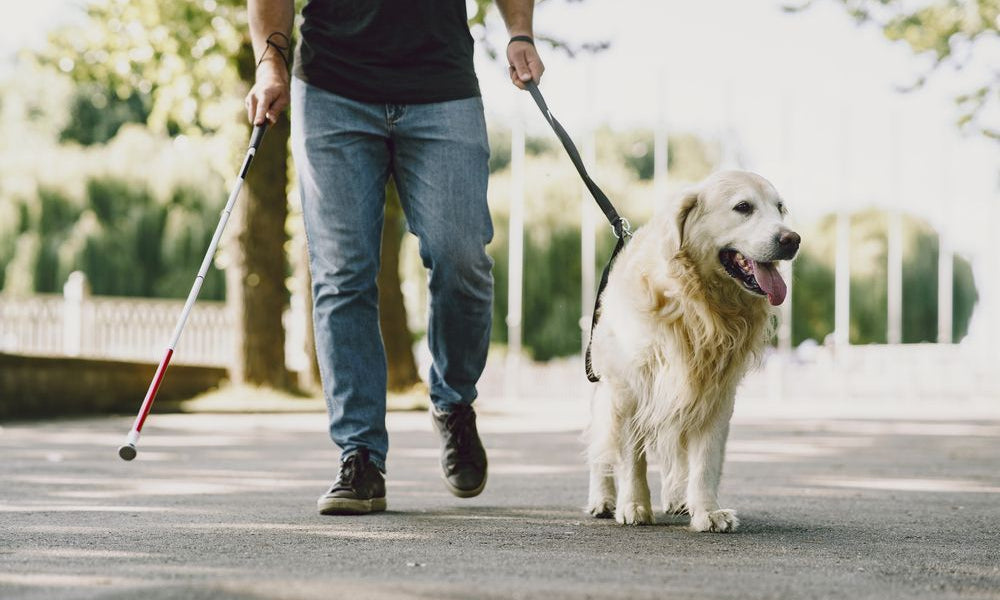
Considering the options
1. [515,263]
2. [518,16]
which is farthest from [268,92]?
[515,263]

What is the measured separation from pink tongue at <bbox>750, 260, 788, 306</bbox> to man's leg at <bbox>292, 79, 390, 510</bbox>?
1.28 metres

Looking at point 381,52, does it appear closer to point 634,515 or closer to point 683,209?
point 683,209

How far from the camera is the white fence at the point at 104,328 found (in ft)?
75.1

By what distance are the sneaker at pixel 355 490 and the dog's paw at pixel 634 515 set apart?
800 mm

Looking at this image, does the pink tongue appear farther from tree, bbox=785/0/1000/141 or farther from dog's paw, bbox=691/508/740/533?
tree, bbox=785/0/1000/141

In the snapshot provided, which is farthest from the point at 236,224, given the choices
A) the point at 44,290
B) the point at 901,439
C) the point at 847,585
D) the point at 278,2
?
the point at 44,290

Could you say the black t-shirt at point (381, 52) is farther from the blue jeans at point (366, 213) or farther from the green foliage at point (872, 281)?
the green foliage at point (872, 281)

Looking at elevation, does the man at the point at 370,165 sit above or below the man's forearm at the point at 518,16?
below

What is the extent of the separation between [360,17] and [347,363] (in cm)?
118

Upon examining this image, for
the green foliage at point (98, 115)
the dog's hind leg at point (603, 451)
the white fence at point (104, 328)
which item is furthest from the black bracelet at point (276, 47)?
the green foliage at point (98, 115)

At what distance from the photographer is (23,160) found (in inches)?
1217

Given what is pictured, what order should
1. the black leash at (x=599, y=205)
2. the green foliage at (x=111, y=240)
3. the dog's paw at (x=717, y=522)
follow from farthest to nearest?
the green foliage at (x=111, y=240)
the black leash at (x=599, y=205)
the dog's paw at (x=717, y=522)

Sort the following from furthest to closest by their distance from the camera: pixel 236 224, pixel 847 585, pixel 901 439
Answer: pixel 236 224 < pixel 901 439 < pixel 847 585

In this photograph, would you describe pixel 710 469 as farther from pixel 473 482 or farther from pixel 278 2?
pixel 278 2
